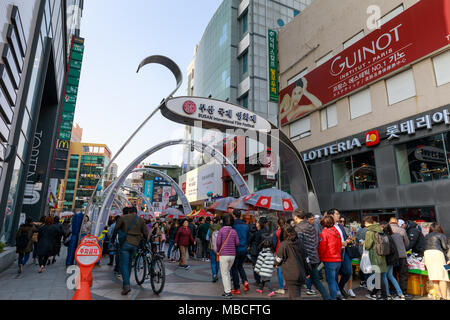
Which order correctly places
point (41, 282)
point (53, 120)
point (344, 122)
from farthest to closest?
point (53, 120)
point (344, 122)
point (41, 282)

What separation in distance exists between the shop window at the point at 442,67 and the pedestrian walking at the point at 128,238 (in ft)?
44.6

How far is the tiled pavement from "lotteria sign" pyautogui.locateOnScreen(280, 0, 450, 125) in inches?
443

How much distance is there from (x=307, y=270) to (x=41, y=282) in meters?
6.88

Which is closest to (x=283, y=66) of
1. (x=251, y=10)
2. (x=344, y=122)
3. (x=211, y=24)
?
(x=344, y=122)

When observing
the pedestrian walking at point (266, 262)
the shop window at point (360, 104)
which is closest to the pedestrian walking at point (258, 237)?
the pedestrian walking at point (266, 262)

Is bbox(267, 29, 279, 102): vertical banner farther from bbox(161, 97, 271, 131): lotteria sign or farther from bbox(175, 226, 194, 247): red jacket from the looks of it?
bbox(175, 226, 194, 247): red jacket

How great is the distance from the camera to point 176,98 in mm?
11164

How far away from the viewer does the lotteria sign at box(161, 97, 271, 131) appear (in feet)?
36.7

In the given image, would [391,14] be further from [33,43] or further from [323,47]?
[33,43]

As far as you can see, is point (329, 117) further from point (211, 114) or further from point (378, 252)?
point (378, 252)

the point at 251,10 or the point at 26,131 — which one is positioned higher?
the point at 251,10

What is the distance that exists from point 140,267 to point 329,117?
14.9 m

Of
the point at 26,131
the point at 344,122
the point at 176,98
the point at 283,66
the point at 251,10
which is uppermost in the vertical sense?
the point at 251,10

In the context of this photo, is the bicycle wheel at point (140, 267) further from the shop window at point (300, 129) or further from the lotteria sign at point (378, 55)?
the shop window at point (300, 129)
